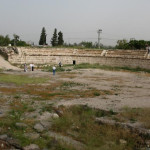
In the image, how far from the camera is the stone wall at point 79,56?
45469 mm

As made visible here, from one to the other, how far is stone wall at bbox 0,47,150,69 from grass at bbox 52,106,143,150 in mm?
33913

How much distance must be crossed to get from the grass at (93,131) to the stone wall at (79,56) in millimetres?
33913

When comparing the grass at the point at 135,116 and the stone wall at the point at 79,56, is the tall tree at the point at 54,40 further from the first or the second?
the grass at the point at 135,116

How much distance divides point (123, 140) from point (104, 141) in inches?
30.8

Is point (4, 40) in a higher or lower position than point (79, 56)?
higher

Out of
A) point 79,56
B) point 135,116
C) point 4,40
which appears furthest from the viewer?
point 4,40

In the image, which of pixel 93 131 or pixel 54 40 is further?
pixel 54 40

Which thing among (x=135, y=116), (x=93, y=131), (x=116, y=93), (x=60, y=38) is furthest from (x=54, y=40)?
(x=93, y=131)

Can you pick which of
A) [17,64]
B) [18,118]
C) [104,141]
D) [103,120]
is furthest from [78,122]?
[17,64]

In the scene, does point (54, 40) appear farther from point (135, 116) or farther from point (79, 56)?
point (135, 116)

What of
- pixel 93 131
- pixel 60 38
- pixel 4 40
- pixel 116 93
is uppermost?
pixel 60 38

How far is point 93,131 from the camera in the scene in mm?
9758

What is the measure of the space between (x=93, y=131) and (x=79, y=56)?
41.5m

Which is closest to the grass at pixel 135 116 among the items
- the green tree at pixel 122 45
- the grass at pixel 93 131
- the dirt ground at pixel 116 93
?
the grass at pixel 93 131
